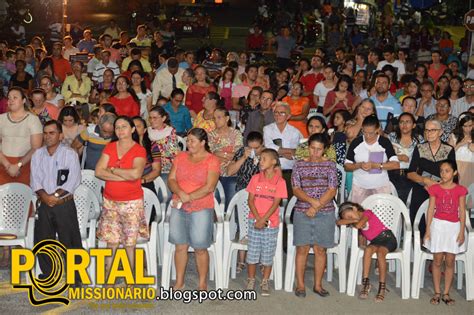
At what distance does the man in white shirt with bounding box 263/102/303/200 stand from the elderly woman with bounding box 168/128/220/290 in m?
1.73

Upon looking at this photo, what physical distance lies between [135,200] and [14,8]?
21.9 m

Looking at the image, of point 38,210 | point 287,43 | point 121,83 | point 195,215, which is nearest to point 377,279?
point 195,215

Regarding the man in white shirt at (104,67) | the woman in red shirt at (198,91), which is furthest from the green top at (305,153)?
the man in white shirt at (104,67)

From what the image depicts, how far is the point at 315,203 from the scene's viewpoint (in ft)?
29.7

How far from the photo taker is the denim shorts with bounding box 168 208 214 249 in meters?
8.96

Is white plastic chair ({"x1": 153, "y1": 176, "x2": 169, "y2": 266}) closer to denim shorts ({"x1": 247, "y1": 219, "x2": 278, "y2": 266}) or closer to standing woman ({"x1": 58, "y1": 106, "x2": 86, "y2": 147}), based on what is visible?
denim shorts ({"x1": 247, "y1": 219, "x2": 278, "y2": 266})

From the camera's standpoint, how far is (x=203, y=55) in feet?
67.3

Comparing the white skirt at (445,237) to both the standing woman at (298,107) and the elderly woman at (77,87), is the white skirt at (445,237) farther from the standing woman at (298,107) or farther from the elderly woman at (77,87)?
the elderly woman at (77,87)

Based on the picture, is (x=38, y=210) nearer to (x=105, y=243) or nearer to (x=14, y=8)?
(x=105, y=243)

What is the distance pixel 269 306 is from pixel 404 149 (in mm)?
2713

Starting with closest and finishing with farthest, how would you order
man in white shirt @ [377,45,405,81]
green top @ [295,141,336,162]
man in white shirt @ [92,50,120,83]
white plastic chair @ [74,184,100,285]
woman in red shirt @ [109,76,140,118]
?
white plastic chair @ [74,184,100,285] → green top @ [295,141,336,162] → woman in red shirt @ [109,76,140,118] → man in white shirt @ [92,50,120,83] → man in white shirt @ [377,45,405,81]

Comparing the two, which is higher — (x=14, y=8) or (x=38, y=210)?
(x=14, y=8)

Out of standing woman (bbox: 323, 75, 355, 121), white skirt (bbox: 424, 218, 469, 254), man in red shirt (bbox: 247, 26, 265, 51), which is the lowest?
white skirt (bbox: 424, 218, 469, 254)

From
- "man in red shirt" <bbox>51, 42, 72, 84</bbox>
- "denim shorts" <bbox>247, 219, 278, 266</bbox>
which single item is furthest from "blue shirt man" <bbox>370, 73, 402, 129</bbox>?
"man in red shirt" <bbox>51, 42, 72, 84</bbox>
